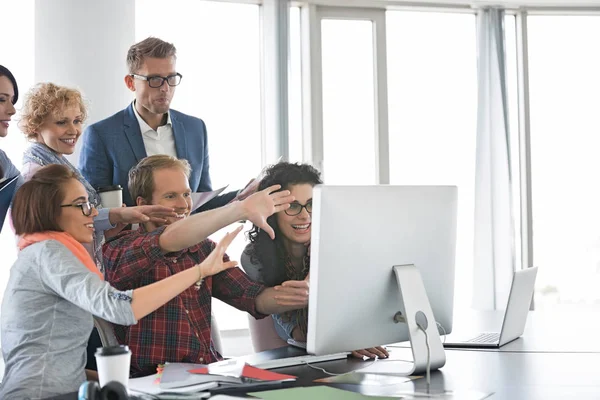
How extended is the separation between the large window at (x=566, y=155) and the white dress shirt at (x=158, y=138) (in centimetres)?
367

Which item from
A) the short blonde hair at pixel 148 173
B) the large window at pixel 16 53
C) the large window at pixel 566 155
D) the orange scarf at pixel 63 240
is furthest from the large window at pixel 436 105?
the orange scarf at pixel 63 240

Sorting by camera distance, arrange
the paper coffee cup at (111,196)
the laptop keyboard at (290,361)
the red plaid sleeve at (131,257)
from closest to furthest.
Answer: the laptop keyboard at (290,361) → the red plaid sleeve at (131,257) → the paper coffee cup at (111,196)

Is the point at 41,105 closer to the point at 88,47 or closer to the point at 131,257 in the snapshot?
the point at 131,257

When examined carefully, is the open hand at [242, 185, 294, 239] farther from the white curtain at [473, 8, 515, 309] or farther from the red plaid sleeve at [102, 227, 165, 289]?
the white curtain at [473, 8, 515, 309]

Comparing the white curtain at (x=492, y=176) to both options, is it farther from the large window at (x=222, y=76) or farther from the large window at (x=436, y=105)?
the large window at (x=222, y=76)

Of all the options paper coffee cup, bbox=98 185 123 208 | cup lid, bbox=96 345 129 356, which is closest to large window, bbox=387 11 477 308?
paper coffee cup, bbox=98 185 123 208

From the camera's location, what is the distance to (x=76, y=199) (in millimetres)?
1952

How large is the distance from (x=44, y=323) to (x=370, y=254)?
801mm

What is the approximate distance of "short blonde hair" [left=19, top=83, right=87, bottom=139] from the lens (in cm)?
275

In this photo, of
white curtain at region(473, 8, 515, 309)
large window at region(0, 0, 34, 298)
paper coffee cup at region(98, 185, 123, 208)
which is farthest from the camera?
white curtain at region(473, 8, 515, 309)

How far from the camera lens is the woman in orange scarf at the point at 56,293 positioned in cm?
176

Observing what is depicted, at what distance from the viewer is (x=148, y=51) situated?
9.78 feet

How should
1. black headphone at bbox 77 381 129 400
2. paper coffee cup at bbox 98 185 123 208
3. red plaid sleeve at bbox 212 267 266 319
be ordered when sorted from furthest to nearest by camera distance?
paper coffee cup at bbox 98 185 123 208, red plaid sleeve at bbox 212 267 266 319, black headphone at bbox 77 381 129 400

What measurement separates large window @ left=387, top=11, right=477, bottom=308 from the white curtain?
186 mm
